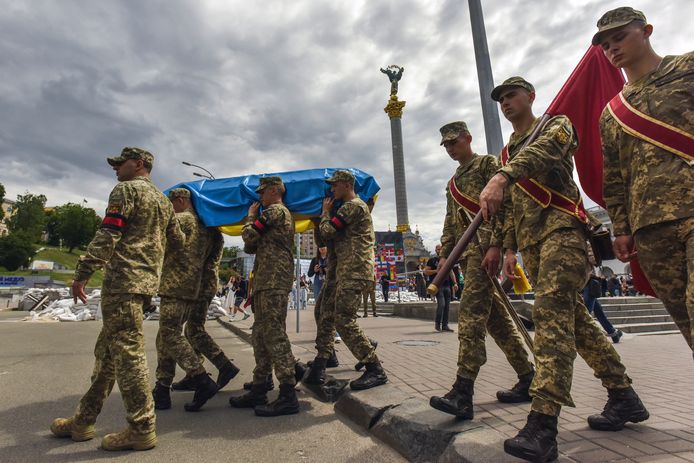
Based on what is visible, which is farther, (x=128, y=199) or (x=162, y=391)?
(x=162, y=391)

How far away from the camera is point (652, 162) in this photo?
2230 mm

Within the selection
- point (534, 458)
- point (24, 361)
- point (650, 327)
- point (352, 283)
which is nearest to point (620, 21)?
point (534, 458)

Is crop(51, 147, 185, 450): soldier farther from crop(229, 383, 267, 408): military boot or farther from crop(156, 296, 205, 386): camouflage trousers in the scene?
crop(229, 383, 267, 408): military boot

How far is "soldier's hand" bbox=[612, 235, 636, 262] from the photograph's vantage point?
244cm

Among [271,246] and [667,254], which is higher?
[271,246]

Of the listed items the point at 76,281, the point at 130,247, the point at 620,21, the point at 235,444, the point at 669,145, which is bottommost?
the point at 235,444

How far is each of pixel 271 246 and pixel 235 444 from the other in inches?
70.9

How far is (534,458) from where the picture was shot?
2145mm

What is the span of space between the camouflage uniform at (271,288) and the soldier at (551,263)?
2073 mm

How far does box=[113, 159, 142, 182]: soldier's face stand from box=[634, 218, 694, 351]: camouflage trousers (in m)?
3.63

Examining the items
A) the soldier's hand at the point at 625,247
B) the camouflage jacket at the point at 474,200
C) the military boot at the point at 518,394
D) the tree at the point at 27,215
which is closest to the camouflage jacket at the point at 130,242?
the camouflage jacket at the point at 474,200

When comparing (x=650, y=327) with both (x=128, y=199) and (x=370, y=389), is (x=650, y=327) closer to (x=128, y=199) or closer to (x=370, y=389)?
(x=370, y=389)

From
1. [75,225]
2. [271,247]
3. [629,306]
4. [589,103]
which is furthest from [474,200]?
[75,225]

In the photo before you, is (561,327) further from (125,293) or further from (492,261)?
(125,293)
